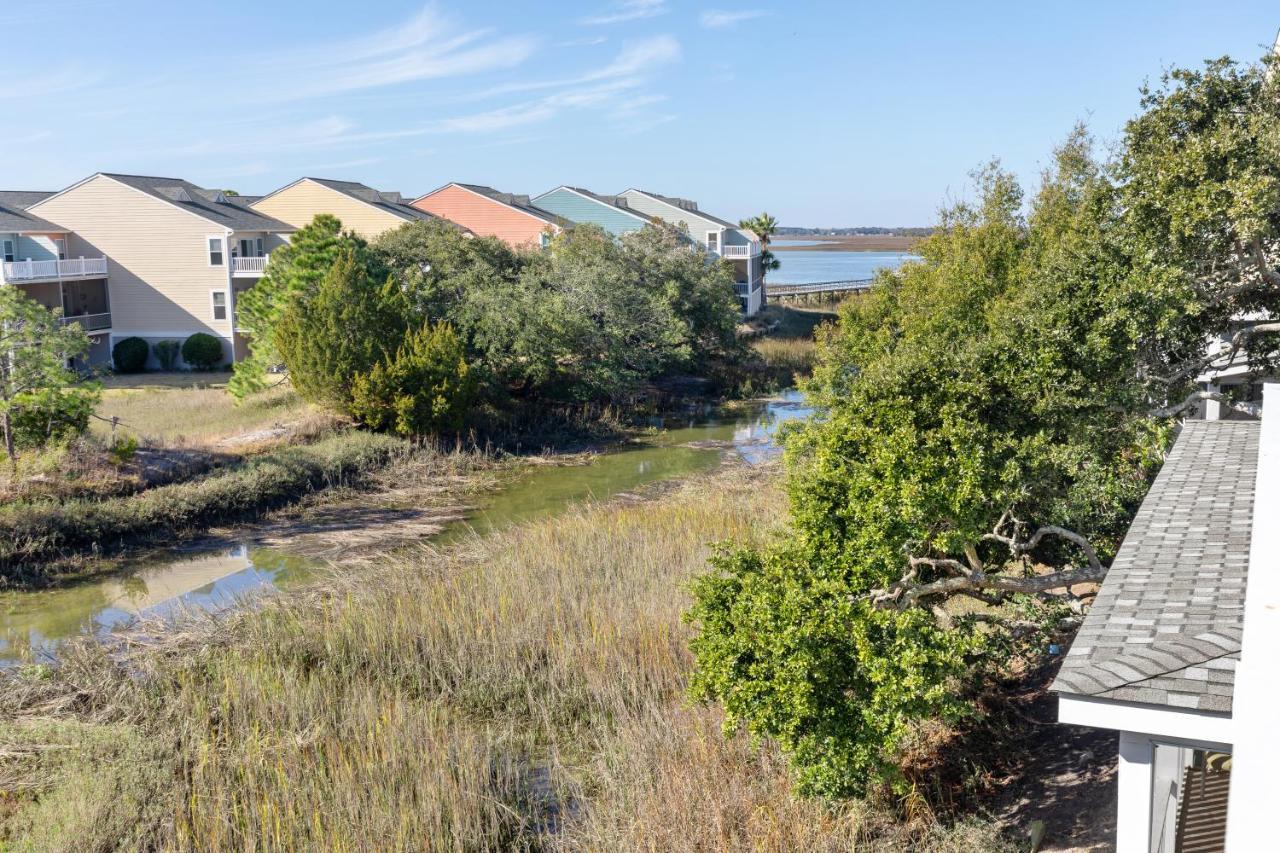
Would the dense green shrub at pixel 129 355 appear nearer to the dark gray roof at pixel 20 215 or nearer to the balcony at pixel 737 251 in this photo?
the dark gray roof at pixel 20 215

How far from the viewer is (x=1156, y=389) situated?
11938 mm

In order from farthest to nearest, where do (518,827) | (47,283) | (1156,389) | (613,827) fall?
(47,283) → (1156,389) → (518,827) → (613,827)

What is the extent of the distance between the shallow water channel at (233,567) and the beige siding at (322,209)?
2087 cm

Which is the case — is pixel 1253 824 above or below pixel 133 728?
above

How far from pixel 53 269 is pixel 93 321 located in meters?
2.81

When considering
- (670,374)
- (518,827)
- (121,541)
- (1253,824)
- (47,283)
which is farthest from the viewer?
(670,374)

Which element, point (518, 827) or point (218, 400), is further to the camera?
point (218, 400)

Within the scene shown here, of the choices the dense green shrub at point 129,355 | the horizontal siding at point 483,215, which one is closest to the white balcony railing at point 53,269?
the dense green shrub at point 129,355

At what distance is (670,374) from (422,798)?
34217mm

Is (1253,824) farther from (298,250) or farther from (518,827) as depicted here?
(298,250)

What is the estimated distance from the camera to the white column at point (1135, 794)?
5.99m

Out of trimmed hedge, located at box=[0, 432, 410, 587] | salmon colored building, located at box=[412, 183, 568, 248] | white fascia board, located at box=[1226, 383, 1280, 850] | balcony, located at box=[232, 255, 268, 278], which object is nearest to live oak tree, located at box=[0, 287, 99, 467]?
trimmed hedge, located at box=[0, 432, 410, 587]

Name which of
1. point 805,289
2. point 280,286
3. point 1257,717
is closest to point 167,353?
point 280,286

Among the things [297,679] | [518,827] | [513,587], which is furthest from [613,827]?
[513,587]
